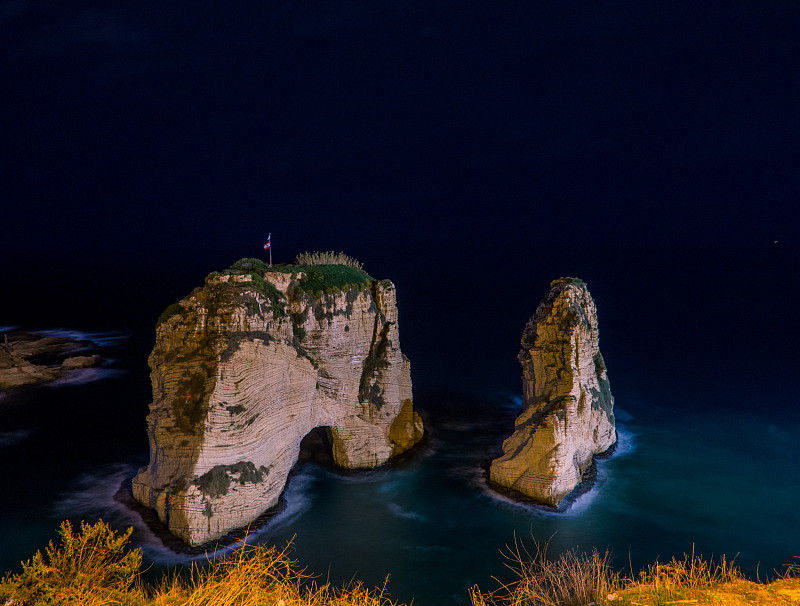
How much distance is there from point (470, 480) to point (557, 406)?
3.79m

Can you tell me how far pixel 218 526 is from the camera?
14.2 m

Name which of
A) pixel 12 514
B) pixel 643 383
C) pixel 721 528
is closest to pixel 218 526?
pixel 12 514

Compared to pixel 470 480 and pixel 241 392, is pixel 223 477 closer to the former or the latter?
pixel 241 392

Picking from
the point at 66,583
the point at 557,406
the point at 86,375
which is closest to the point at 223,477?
the point at 66,583

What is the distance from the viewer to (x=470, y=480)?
719 inches

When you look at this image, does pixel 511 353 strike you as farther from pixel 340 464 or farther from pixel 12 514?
pixel 12 514

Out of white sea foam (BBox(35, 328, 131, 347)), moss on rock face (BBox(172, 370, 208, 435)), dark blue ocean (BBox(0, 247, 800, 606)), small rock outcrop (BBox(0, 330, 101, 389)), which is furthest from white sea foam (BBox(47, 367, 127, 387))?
moss on rock face (BBox(172, 370, 208, 435))

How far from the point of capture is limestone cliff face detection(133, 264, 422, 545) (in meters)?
14.3

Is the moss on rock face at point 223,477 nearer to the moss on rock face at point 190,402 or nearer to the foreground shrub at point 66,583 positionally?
the moss on rock face at point 190,402

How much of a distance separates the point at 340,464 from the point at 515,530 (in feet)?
20.4

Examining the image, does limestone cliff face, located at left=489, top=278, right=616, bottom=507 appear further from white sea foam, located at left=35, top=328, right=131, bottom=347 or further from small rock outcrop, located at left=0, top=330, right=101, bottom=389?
white sea foam, located at left=35, top=328, right=131, bottom=347

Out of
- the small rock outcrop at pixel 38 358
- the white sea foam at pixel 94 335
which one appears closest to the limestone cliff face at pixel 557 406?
the small rock outcrop at pixel 38 358

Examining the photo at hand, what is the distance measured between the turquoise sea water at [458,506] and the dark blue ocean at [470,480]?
2.4 inches

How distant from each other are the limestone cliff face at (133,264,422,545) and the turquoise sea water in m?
1.13
